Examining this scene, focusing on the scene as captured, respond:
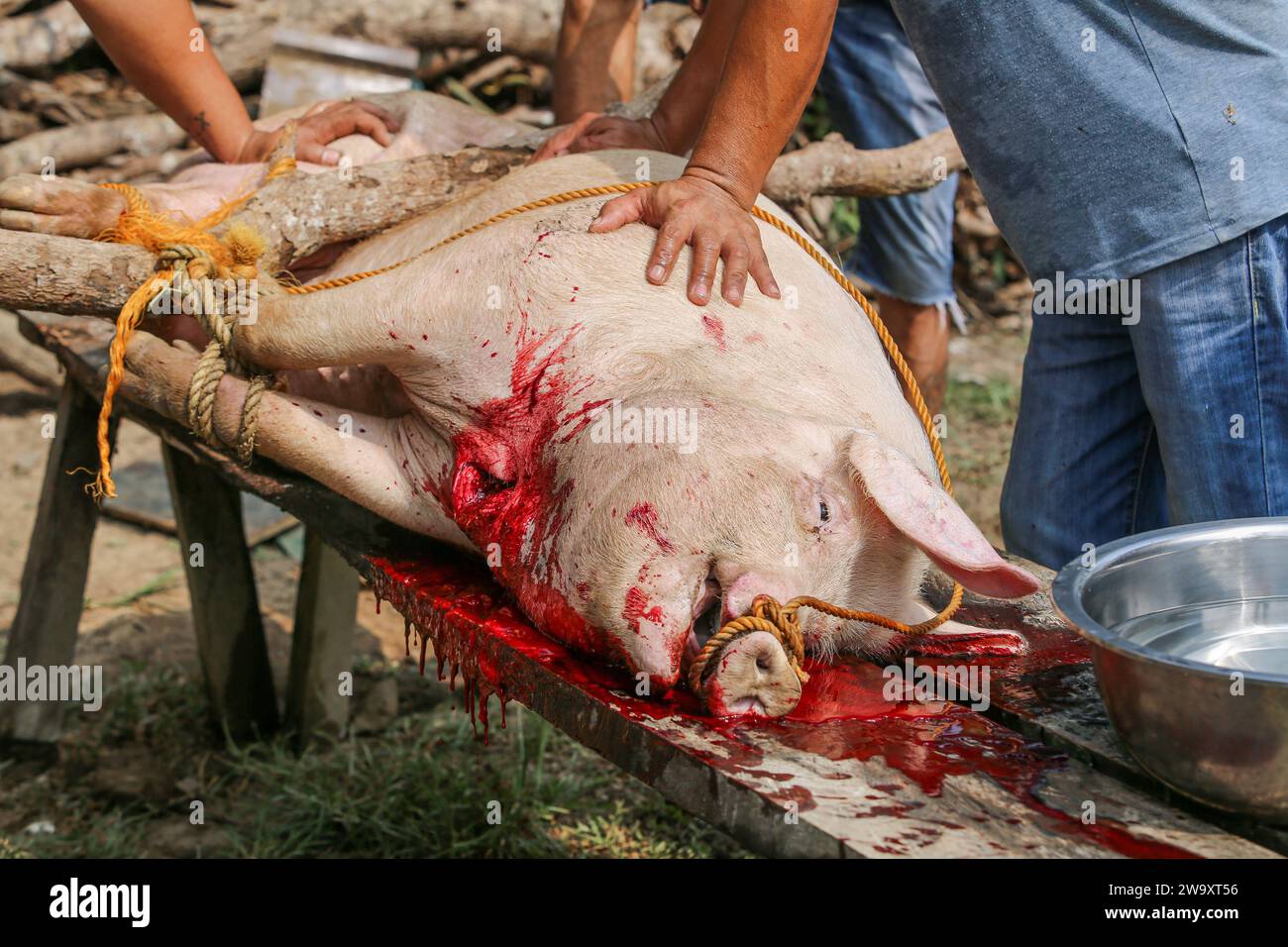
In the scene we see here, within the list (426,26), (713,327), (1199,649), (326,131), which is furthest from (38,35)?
(1199,649)

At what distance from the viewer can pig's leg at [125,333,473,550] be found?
8.14ft

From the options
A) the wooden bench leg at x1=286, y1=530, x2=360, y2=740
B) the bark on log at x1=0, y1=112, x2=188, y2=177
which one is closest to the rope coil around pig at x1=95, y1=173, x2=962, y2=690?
the wooden bench leg at x1=286, y1=530, x2=360, y2=740

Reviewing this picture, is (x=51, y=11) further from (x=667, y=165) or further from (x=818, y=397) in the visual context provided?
(x=818, y=397)

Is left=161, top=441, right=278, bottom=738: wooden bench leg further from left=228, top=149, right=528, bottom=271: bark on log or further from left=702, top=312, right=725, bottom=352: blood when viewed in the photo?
left=702, top=312, right=725, bottom=352: blood

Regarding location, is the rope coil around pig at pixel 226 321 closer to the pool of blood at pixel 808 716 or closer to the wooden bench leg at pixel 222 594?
the pool of blood at pixel 808 716

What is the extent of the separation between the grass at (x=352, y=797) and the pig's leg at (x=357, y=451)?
0.99 m

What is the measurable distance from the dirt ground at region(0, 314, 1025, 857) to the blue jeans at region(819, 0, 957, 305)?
198 centimetres

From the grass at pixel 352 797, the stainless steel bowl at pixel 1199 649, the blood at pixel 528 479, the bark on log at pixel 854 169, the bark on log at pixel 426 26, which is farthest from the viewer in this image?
the bark on log at pixel 426 26

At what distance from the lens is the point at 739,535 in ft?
6.20

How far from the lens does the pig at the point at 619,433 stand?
1.89 metres

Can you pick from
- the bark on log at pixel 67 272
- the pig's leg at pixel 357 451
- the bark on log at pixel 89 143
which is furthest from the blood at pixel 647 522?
the bark on log at pixel 89 143

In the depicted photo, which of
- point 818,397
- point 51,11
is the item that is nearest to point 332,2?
point 51,11

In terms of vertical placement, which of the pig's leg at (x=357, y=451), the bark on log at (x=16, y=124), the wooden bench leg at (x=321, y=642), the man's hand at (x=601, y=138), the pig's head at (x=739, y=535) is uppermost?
the bark on log at (x=16, y=124)

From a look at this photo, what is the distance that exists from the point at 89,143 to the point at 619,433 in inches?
206
